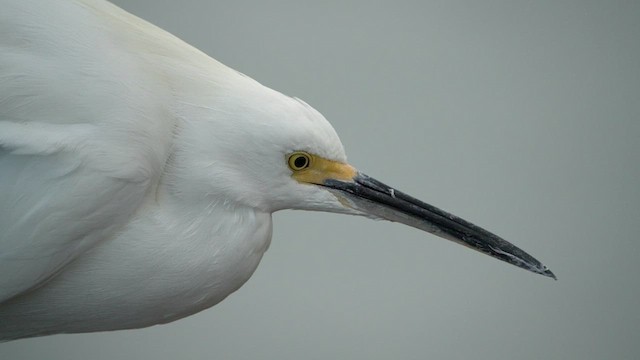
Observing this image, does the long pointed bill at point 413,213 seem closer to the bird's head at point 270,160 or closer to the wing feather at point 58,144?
the bird's head at point 270,160

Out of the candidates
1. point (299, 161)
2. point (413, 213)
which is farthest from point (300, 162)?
point (413, 213)

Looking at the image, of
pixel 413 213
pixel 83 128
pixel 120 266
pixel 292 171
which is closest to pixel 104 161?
pixel 83 128

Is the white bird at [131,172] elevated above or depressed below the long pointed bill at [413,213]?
below

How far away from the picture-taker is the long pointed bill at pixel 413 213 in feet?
3.49

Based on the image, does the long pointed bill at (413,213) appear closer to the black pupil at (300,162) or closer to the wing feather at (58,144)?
the black pupil at (300,162)

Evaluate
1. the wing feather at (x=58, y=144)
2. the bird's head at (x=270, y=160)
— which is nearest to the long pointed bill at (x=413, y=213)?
the bird's head at (x=270, y=160)

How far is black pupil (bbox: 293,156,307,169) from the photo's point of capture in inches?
39.7

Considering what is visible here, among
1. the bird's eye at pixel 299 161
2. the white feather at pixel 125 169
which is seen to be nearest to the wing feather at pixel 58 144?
the white feather at pixel 125 169

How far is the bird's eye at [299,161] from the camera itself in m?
1.00

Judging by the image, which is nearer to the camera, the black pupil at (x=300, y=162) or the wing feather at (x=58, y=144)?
the wing feather at (x=58, y=144)

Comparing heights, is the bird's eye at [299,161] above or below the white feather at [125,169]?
above

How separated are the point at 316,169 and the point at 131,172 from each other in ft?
0.89

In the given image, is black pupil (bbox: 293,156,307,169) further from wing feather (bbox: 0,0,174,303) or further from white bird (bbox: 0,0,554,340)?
wing feather (bbox: 0,0,174,303)

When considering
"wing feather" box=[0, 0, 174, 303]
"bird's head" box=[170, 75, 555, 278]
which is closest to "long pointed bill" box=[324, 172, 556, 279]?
"bird's head" box=[170, 75, 555, 278]
